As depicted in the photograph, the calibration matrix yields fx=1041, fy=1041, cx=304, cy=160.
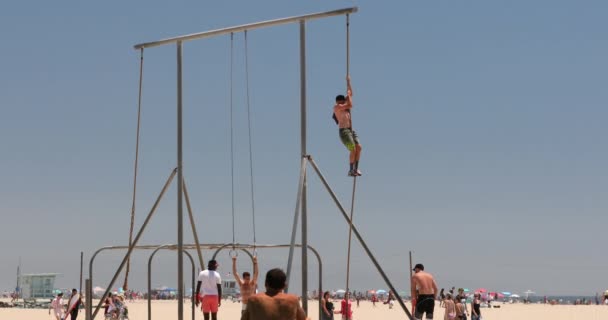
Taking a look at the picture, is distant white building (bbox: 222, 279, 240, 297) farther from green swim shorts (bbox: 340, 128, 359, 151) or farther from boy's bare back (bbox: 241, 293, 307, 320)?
boy's bare back (bbox: 241, 293, 307, 320)

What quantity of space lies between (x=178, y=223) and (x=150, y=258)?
242cm

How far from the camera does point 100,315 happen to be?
150ft

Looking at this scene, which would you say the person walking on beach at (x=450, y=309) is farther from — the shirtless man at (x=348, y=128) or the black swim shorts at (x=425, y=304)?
the shirtless man at (x=348, y=128)

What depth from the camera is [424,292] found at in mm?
19328

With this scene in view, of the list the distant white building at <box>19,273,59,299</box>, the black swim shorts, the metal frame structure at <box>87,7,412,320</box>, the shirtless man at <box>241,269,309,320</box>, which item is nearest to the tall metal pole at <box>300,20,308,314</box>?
the metal frame structure at <box>87,7,412,320</box>

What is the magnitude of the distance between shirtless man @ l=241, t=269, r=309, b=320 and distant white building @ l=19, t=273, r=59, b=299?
203 feet

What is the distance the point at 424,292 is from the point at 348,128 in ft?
11.0

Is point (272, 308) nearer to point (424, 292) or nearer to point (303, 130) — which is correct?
point (303, 130)

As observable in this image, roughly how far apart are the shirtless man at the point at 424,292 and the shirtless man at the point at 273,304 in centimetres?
965

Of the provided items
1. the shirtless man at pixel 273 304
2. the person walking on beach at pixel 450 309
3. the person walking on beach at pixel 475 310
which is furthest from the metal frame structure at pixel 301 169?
the person walking on beach at pixel 475 310

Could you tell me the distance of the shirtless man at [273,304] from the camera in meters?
9.81

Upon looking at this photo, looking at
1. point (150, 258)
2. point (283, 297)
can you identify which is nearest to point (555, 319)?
point (150, 258)

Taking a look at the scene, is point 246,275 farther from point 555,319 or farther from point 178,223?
point 555,319

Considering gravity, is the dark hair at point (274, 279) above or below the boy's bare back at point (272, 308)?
above
